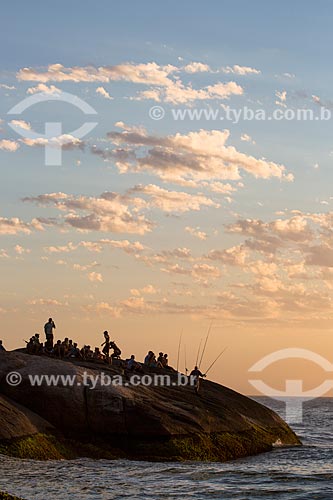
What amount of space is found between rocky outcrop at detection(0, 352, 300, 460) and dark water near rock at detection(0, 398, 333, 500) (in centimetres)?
116

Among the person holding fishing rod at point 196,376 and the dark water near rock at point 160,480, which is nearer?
the dark water near rock at point 160,480

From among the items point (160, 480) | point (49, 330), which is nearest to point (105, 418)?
point (160, 480)

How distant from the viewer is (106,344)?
126 feet

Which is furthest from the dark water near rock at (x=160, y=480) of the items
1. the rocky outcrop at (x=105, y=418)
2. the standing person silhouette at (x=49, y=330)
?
the standing person silhouette at (x=49, y=330)

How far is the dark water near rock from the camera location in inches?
879

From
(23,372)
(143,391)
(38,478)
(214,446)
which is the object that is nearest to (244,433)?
(214,446)

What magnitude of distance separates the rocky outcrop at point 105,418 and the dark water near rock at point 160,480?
3.79 feet

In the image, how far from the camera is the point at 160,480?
82.4 ft

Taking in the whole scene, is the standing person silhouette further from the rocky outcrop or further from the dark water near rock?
the dark water near rock

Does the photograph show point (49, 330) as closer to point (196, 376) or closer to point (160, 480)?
point (196, 376)

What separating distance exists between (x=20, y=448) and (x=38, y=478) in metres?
2.97

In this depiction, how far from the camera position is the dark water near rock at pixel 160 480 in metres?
22.3

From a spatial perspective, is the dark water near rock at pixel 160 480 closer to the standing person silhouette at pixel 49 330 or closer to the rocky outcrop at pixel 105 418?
the rocky outcrop at pixel 105 418

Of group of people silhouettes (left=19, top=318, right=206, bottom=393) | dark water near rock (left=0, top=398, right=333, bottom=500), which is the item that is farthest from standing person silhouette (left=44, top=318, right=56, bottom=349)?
dark water near rock (left=0, top=398, right=333, bottom=500)
